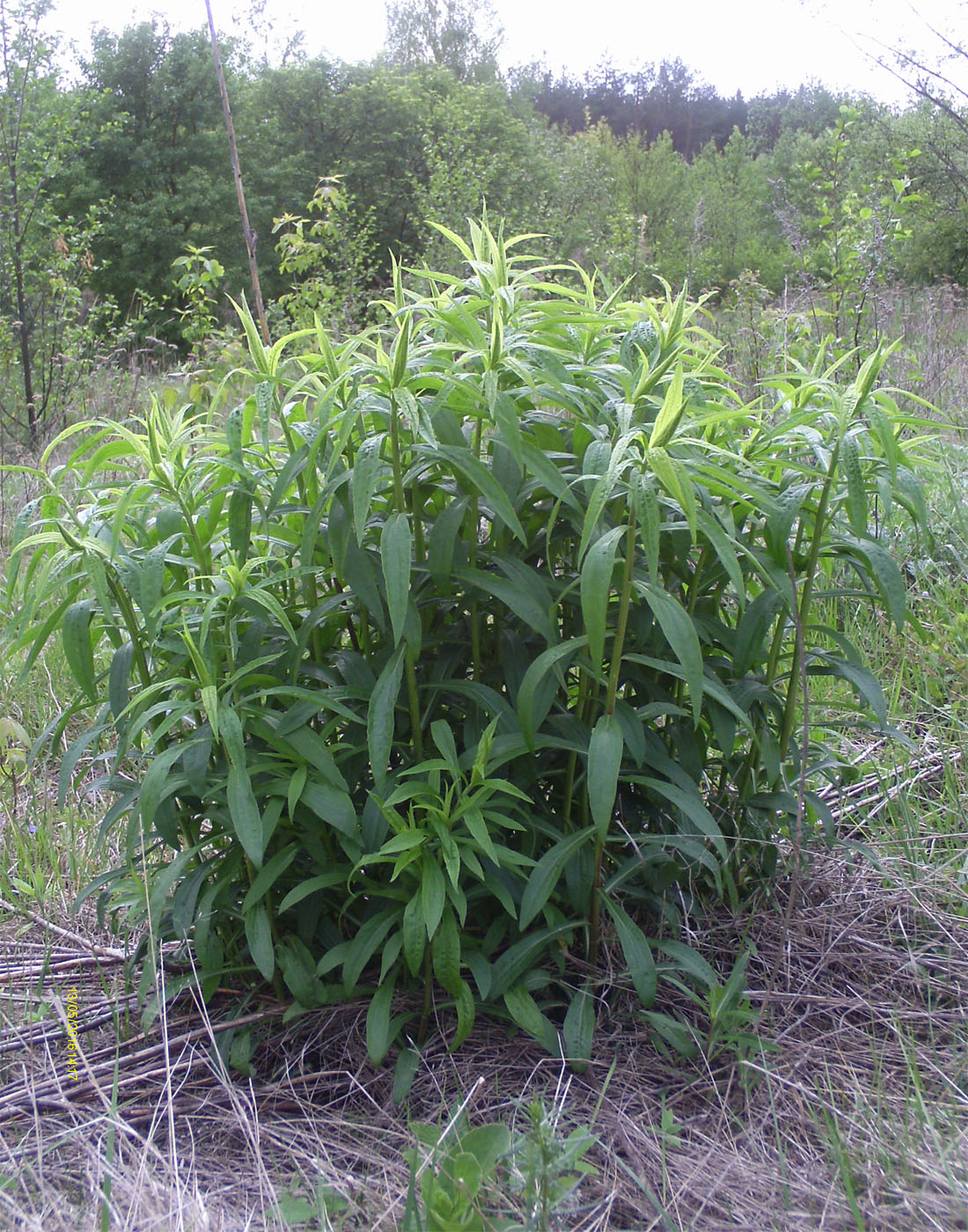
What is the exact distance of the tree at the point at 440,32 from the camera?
1172 inches

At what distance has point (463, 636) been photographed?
1.94 meters

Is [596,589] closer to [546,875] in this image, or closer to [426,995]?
[546,875]

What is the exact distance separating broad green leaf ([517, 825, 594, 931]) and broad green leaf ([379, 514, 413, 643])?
51cm

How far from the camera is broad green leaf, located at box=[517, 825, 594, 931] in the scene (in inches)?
66.0

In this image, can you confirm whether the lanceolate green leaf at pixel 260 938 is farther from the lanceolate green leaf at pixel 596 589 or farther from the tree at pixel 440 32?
the tree at pixel 440 32

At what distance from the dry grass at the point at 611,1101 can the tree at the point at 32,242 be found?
258 inches

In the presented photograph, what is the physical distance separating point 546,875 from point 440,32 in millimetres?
34238

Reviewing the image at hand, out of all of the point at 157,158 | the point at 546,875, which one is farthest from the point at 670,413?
the point at 157,158

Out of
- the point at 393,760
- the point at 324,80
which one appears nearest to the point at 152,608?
the point at 393,760

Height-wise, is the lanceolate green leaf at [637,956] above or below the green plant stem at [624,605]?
below

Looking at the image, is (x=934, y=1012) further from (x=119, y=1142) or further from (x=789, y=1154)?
(x=119, y=1142)

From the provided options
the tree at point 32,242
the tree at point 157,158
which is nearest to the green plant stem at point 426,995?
the tree at point 32,242

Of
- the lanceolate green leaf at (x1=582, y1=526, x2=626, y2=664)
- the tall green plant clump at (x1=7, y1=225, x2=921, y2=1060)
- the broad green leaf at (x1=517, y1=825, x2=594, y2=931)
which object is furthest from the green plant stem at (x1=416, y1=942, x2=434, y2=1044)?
the lanceolate green leaf at (x1=582, y1=526, x2=626, y2=664)

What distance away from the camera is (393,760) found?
1.96m
